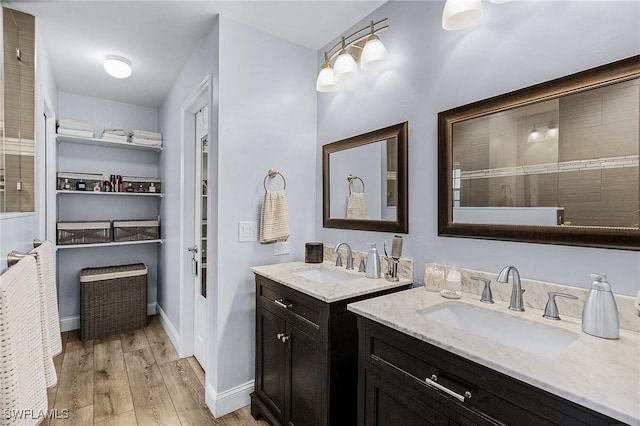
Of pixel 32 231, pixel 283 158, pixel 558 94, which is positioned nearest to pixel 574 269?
pixel 558 94

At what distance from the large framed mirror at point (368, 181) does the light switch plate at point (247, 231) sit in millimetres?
524

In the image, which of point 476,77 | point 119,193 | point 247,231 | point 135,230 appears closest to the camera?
point 476,77

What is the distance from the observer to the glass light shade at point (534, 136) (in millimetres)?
1259

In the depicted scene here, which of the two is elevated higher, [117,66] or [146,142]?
[117,66]

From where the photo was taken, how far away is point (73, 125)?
10.3 feet

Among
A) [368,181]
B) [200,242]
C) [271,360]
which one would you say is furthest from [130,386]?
[368,181]

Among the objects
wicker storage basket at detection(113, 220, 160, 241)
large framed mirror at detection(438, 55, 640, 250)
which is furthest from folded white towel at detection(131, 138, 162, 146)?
large framed mirror at detection(438, 55, 640, 250)

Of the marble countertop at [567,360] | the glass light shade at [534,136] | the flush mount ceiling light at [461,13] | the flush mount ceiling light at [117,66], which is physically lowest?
the marble countertop at [567,360]

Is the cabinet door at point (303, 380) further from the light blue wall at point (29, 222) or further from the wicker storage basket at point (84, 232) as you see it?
the wicker storage basket at point (84, 232)

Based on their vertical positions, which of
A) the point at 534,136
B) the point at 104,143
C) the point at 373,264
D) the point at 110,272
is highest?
the point at 104,143

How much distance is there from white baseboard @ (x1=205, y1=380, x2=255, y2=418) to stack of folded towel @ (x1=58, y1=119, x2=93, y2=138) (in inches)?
109

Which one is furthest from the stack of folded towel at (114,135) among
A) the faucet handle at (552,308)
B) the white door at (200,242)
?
the faucet handle at (552,308)

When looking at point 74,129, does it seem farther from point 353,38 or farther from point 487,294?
point 487,294

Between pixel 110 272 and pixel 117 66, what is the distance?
79.8 inches
